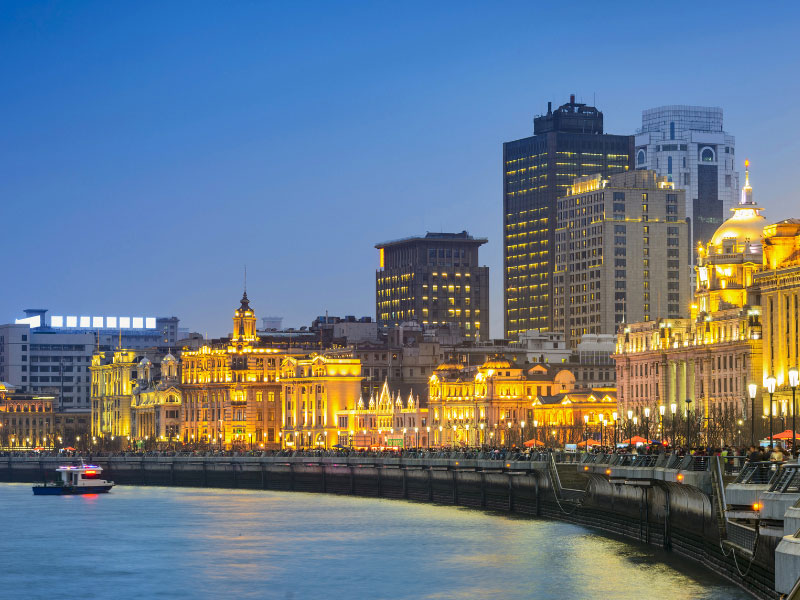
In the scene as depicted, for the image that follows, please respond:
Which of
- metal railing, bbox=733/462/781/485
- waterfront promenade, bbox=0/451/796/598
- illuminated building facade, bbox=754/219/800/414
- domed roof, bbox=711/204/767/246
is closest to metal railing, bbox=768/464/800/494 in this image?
metal railing, bbox=733/462/781/485

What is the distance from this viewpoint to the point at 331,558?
93.3 m

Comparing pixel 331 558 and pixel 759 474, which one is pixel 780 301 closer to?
pixel 331 558

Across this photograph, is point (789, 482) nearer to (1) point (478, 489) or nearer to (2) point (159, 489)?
(1) point (478, 489)

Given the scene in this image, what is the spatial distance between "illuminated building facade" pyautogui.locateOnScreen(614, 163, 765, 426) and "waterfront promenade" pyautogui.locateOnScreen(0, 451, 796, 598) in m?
33.7

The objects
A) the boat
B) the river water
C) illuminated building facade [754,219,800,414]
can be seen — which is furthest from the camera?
the boat

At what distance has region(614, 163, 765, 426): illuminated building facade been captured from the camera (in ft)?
569

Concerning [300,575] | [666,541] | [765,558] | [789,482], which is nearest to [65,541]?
[300,575]

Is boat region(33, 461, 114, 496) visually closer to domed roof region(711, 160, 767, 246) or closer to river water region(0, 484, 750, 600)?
river water region(0, 484, 750, 600)

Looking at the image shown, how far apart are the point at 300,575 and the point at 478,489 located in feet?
165

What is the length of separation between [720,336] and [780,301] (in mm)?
15746

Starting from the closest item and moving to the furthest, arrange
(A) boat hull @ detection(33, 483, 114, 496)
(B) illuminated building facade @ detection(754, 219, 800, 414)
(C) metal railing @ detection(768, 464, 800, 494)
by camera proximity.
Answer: (C) metal railing @ detection(768, 464, 800, 494)
(B) illuminated building facade @ detection(754, 219, 800, 414)
(A) boat hull @ detection(33, 483, 114, 496)

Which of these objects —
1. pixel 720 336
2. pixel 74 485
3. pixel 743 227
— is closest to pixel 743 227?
pixel 743 227

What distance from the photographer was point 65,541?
10781 cm

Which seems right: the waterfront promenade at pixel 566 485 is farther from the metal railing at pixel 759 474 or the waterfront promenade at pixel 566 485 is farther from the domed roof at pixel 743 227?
the domed roof at pixel 743 227
